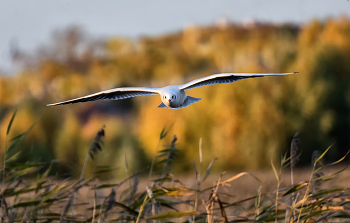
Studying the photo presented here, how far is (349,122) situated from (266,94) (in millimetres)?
3851

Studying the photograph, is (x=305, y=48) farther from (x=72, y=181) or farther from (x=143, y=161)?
(x=72, y=181)

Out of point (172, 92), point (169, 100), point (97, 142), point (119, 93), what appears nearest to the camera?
point (169, 100)

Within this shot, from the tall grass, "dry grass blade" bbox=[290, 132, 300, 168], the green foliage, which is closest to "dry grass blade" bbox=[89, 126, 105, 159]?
the tall grass

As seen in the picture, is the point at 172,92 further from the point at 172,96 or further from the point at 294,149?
the point at 294,149

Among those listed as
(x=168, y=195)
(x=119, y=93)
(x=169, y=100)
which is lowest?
(x=168, y=195)

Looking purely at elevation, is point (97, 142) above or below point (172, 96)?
below

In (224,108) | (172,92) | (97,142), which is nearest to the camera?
(172,92)

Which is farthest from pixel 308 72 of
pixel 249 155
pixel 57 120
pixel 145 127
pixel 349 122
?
pixel 57 120

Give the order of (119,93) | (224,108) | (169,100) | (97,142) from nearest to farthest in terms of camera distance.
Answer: (169,100) → (97,142) → (119,93) → (224,108)

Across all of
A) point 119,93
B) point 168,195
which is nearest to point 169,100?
point 168,195

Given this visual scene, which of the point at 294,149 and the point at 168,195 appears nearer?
the point at 168,195

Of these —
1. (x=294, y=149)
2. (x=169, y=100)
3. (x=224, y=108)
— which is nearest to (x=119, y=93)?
(x=169, y=100)

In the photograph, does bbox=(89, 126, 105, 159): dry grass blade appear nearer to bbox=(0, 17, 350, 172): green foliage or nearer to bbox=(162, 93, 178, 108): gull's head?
bbox=(162, 93, 178, 108): gull's head

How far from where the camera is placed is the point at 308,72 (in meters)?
18.0
